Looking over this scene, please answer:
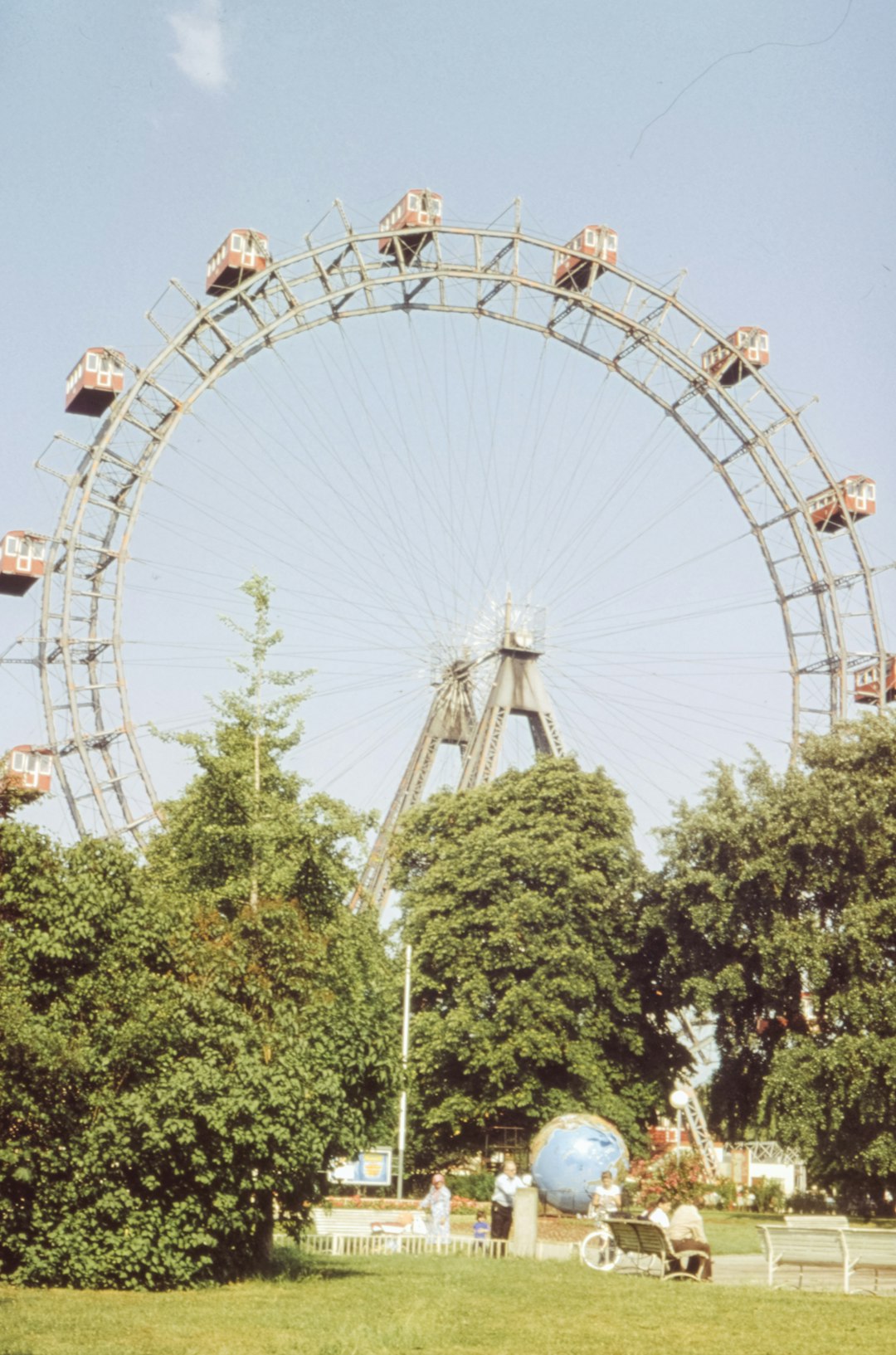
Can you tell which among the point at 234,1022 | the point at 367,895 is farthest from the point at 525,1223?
the point at 234,1022

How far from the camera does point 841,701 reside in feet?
168

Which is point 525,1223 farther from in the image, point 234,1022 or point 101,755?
point 101,755

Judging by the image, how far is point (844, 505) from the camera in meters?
53.3

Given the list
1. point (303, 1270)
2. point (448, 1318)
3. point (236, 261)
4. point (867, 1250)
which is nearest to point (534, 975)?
point (236, 261)

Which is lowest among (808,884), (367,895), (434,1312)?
(434,1312)

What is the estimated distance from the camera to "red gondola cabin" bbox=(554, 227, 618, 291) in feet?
164

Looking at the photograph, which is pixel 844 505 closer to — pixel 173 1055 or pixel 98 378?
pixel 98 378

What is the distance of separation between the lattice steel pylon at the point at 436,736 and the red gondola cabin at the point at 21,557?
14087 mm

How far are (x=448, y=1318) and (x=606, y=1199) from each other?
36.4 feet

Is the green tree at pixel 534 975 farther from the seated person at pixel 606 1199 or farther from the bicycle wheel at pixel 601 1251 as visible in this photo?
the bicycle wheel at pixel 601 1251

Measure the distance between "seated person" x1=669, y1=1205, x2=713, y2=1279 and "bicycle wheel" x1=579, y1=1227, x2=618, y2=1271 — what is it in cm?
141

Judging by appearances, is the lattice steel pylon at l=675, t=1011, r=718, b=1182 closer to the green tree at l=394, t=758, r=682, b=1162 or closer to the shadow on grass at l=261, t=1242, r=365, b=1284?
the green tree at l=394, t=758, r=682, b=1162

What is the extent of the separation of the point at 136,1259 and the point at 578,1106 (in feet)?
97.3

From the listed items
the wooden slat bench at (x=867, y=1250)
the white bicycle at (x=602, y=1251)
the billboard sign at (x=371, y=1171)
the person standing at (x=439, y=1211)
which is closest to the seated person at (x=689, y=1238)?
the white bicycle at (x=602, y=1251)
